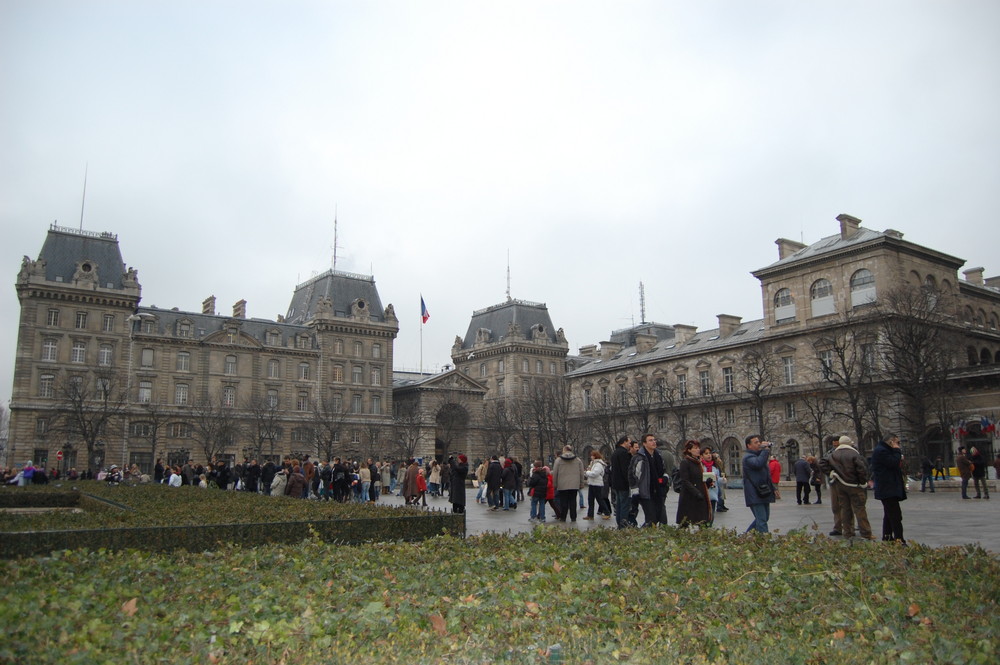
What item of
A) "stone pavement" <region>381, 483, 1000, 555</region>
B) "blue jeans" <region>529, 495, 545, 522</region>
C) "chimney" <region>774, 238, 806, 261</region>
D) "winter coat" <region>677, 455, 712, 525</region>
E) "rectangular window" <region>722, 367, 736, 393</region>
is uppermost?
"chimney" <region>774, 238, 806, 261</region>

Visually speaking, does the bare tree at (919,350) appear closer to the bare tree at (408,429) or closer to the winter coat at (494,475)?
the winter coat at (494,475)

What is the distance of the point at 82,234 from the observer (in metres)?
70.3

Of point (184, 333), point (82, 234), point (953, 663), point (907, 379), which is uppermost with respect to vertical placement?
point (82, 234)

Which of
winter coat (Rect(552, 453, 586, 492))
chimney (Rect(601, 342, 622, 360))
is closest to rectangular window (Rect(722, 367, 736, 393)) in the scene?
chimney (Rect(601, 342, 622, 360))

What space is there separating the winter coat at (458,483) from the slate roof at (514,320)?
70.0 m

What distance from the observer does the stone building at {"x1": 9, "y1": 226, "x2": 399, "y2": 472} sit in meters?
64.5

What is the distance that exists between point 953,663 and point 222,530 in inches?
386

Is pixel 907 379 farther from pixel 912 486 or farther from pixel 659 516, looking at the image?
pixel 659 516

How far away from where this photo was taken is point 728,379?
64.1m

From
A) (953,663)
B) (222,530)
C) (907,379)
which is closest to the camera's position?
(953,663)

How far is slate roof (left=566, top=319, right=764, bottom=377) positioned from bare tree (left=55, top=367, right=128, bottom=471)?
136 ft

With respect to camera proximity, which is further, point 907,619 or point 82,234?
point 82,234

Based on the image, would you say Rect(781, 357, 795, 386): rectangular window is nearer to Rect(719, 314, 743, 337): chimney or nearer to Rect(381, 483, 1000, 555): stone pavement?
Rect(719, 314, 743, 337): chimney

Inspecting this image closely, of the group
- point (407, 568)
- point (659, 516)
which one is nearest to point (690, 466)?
point (659, 516)
